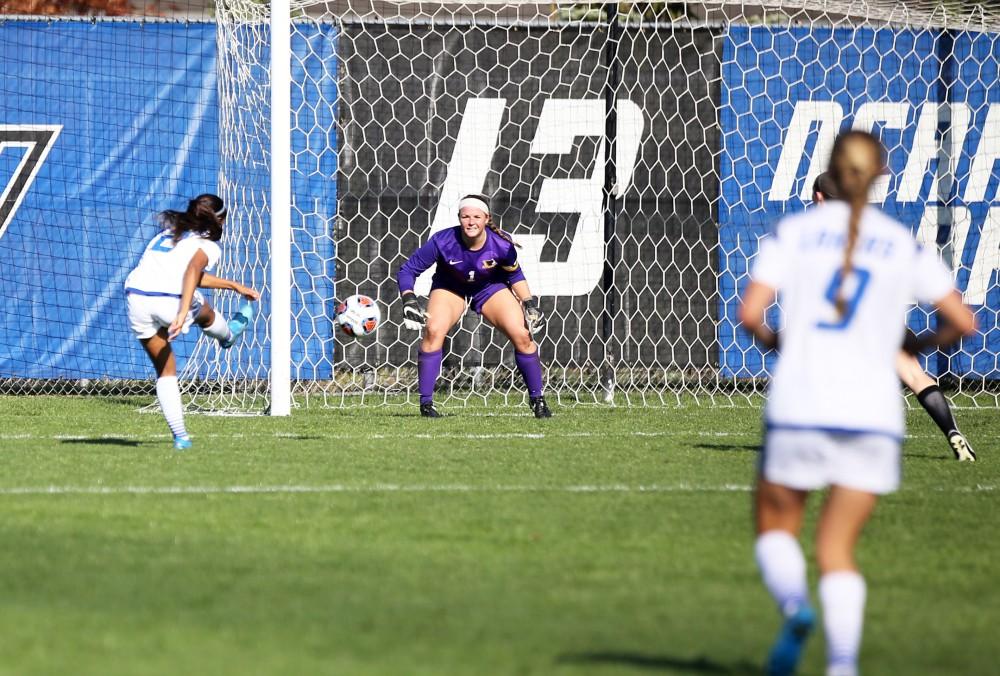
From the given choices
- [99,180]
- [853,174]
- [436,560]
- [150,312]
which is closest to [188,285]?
[150,312]

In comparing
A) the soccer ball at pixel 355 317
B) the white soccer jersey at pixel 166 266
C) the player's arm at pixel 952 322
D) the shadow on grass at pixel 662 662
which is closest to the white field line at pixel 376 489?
the white soccer jersey at pixel 166 266

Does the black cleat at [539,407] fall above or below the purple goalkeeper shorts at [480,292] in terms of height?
below

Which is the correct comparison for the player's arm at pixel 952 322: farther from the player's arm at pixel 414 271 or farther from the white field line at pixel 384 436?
the player's arm at pixel 414 271

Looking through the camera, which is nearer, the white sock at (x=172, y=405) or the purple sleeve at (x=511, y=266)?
the white sock at (x=172, y=405)

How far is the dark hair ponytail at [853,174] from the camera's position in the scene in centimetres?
389

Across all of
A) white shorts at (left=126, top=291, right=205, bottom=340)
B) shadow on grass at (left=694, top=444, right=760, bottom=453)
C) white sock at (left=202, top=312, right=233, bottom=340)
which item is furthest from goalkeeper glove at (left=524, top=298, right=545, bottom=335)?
white shorts at (left=126, top=291, right=205, bottom=340)

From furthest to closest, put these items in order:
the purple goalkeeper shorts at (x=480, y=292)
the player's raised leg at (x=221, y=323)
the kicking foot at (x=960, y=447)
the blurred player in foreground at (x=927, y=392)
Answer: the purple goalkeeper shorts at (x=480, y=292)
the player's raised leg at (x=221, y=323)
the kicking foot at (x=960, y=447)
the blurred player in foreground at (x=927, y=392)

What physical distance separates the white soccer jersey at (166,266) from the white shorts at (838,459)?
6357 mm

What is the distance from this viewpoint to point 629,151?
14.8 m

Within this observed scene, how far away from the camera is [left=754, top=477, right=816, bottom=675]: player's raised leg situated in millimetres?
3836

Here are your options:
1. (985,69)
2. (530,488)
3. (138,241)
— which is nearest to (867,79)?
(985,69)

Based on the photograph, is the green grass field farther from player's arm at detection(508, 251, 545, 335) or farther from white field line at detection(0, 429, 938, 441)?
player's arm at detection(508, 251, 545, 335)

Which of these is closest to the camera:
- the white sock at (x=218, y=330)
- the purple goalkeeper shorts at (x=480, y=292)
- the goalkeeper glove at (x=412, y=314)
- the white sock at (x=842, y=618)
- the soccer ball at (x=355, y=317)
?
the white sock at (x=842, y=618)

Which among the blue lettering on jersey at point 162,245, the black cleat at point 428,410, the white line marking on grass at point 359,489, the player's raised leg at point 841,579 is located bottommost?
the black cleat at point 428,410
